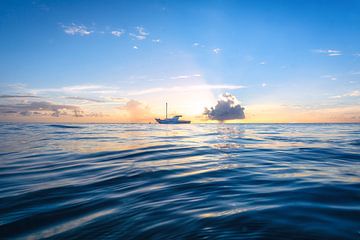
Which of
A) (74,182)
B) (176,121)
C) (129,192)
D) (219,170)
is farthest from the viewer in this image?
(176,121)

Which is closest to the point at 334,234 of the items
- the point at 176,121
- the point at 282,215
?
the point at 282,215

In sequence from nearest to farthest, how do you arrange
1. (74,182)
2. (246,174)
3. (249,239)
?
1. (249,239)
2. (74,182)
3. (246,174)

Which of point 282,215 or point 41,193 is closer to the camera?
point 282,215

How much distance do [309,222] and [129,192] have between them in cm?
268

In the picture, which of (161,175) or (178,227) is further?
(161,175)

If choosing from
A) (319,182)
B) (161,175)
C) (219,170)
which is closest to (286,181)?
(319,182)

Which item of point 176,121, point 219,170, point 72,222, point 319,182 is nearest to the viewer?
point 72,222

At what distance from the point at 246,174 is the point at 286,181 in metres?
0.89

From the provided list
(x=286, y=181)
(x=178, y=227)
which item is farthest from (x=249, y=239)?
(x=286, y=181)

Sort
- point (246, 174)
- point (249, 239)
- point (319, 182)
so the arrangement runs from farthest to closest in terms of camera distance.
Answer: point (246, 174) < point (319, 182) < point (249, 239)

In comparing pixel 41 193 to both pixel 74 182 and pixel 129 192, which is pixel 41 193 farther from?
pixel 129 192

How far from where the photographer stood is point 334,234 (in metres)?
2.11

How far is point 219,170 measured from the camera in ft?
17.9

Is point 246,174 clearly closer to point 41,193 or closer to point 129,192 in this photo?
point 129,192
